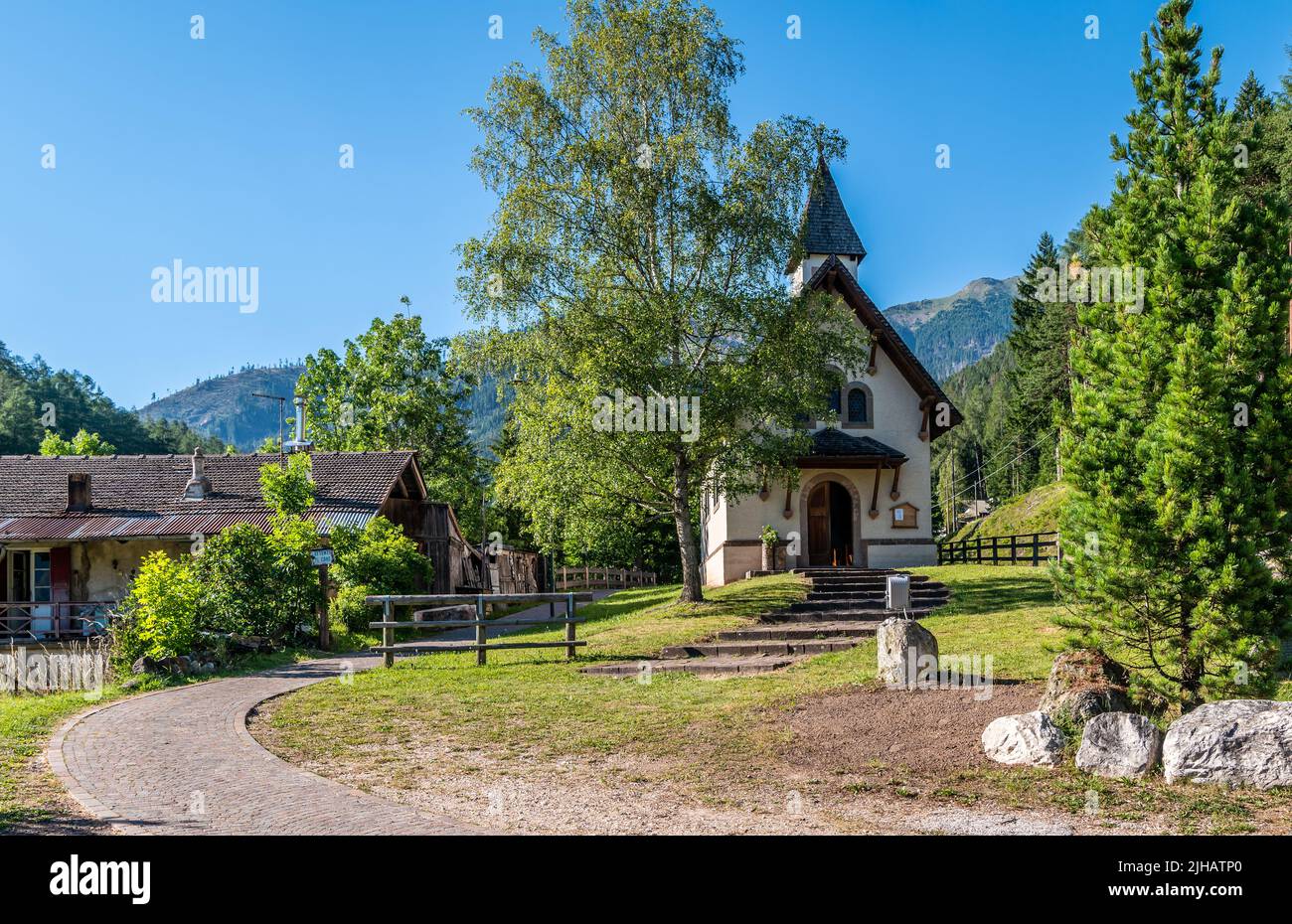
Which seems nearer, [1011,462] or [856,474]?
[856,474]

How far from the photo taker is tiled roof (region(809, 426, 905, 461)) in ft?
93.2

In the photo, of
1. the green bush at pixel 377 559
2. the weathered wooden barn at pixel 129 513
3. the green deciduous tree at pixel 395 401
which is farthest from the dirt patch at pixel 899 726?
the green deciduous tree at pixel 395 401

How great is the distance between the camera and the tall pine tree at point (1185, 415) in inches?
366

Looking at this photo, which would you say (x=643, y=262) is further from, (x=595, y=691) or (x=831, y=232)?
(x=595, y=691)

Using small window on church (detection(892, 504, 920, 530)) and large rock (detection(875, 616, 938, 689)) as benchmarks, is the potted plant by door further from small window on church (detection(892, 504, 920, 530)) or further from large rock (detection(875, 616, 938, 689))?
large rock (detection(875, 616, 938, 689))

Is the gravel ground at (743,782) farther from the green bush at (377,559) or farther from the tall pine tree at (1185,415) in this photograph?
the green bush at (377,559)

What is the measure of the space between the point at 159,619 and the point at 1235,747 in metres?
15.9

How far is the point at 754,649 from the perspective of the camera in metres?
17.4

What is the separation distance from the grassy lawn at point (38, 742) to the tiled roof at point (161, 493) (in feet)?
39.2

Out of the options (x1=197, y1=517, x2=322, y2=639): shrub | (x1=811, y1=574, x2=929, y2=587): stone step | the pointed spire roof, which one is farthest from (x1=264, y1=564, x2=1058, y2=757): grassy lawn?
the pointed spire roof

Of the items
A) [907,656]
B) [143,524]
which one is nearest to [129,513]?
[143,524]

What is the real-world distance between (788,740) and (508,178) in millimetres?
17465
